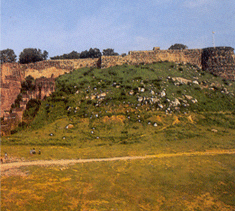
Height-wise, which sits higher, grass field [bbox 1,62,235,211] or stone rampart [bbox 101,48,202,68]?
stone rampart [bbox 101,48,202,68]

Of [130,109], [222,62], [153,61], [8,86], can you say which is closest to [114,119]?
[130,109]

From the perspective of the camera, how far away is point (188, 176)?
1245cm

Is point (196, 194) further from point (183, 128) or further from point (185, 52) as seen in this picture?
point (185, 52)

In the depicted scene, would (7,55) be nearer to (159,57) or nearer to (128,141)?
(159,57)

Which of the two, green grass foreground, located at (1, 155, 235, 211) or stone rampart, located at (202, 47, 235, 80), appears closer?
green grass foreground, located at (1, 155, 235, 211)

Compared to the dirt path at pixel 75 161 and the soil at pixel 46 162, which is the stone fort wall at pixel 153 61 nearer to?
the soil at pixel 46 162

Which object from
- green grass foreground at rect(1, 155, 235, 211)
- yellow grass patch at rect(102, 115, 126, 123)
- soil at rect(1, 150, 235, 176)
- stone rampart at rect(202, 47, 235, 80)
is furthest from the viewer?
stone rampart at rect(202, 47, 235, 80)

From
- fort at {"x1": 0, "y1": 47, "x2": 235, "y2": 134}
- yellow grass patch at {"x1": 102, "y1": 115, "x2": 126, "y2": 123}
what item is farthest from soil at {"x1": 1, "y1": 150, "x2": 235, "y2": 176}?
fort at {"x1": 0, "y1": 47, "x2": 235, "y2": 134}

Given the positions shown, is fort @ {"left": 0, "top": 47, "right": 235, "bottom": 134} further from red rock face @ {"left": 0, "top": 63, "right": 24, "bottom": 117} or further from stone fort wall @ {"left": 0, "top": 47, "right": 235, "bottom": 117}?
red rock face @ {"left": 0, "top": 63, "right": 24, "bottom": 117}

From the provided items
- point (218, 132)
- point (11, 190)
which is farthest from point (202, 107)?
point (11, 190)

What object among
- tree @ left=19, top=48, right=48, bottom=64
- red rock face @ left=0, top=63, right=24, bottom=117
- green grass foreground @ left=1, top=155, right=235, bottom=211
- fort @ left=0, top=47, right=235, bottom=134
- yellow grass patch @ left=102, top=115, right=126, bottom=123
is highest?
tree @ left=19, top=48, right=48, bottom=64

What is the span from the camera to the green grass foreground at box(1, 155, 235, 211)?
921 cm

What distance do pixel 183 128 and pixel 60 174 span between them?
15.4 m

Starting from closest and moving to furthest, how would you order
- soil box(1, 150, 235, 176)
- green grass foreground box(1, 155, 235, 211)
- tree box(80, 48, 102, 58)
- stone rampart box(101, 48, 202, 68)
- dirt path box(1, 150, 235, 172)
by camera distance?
green grass foreground box(1, 155, 235, 211) → soil box(1, 150, 235, 176) → dirt path box(1, 150, 235, 172) → stone rampart box(101, 48, 202, 68) → tree box(80, 48, 102, 58)
